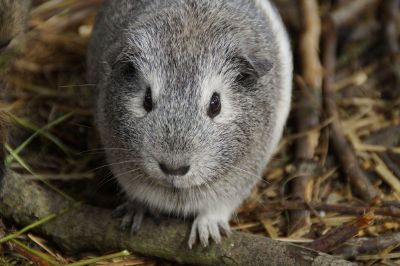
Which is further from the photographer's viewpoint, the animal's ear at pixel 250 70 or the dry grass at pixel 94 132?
the dry grass at pixel 94 132

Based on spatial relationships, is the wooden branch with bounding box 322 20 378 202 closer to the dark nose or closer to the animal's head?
the animal's head

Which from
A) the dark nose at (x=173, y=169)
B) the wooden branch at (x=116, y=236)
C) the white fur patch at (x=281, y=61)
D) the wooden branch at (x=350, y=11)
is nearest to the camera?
the dark nose at (x=173, y=169)

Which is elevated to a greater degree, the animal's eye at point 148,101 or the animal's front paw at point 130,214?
the animal's eye at point 148,101

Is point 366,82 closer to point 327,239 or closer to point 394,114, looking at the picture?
point 394,114

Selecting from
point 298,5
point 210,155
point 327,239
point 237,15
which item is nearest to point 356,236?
point 327,239

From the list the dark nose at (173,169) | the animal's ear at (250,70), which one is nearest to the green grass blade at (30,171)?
the dark nose at (173,169)

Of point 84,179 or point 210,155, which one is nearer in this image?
point 210,155

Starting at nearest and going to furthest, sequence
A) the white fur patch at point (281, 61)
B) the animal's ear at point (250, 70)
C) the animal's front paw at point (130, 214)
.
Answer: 1. the animal's ear at point (250, 70)
2. the animal's front paw at point (130, 214)
3. the white fur patch at point (281, 61)

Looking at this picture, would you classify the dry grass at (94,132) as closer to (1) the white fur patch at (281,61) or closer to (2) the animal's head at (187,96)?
(1) the white fur patch at (281,61)
